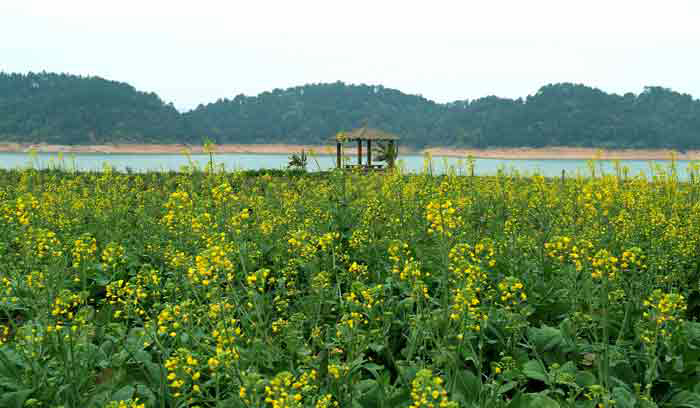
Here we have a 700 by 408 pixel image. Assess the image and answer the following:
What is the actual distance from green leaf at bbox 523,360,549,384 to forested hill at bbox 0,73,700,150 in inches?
4248

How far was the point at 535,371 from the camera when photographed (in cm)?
327

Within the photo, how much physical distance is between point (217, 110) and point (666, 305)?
565 feet

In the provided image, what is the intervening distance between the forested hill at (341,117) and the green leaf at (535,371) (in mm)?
107894

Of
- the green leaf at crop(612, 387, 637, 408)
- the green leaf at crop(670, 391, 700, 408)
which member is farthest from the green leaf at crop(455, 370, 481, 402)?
the green leaf at crop(670, 391, 700, 408)

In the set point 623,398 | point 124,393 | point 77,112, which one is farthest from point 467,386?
point 77,112

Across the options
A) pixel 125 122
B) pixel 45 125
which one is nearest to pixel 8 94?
pixel 45 125

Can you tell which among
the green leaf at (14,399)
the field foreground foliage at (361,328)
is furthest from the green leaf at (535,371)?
the green leaf at (14,399)

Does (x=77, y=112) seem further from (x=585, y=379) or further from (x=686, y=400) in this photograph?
(x=686, y=400)

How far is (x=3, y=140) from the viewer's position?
123 meters

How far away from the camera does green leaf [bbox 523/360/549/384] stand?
125 inches

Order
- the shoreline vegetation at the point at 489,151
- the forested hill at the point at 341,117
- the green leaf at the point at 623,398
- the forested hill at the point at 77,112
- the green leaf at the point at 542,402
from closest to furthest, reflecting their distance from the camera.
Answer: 1. the green leaf at the point at 542,402
2. the green leaf at the point at 623,398
3. the shoreline vegetation at the point at 489,151
4. the forested hill at the point at 341,117
5. the forested hill at the point at 77,112

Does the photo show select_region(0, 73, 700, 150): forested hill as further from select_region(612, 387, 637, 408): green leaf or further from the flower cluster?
the flower cluster

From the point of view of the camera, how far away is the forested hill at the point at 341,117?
124562 mm

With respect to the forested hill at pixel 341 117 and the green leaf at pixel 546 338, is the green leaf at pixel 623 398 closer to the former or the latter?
the green leaf at pixel 546 338
